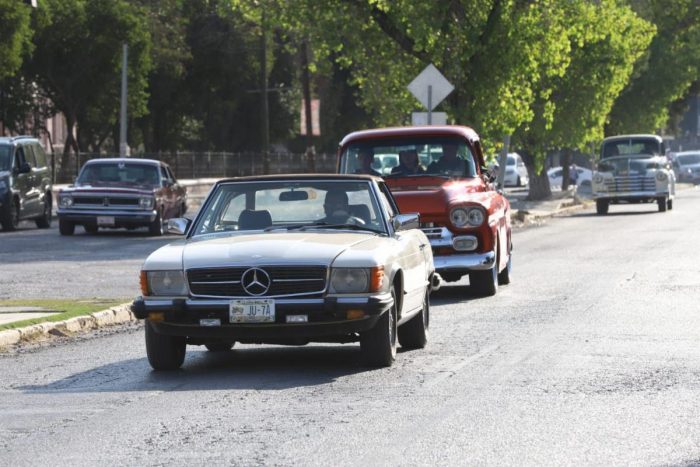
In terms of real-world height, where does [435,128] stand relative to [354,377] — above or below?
above

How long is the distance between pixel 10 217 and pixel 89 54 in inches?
1299

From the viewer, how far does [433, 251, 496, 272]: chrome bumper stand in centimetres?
1878

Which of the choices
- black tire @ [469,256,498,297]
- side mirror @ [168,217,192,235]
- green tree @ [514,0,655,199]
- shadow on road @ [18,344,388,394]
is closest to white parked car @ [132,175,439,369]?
shadow on road @ [18,344,388,394]

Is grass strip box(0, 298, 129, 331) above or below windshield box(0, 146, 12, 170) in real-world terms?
below

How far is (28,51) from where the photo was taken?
6309 cm

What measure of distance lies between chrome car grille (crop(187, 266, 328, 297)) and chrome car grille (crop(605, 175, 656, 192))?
37.6m

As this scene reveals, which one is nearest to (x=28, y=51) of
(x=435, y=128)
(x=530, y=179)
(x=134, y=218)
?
(x=530, y=179)

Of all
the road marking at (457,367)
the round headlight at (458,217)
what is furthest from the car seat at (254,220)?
the round headlight at (458,217)

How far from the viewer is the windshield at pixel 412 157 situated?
19.9 metres

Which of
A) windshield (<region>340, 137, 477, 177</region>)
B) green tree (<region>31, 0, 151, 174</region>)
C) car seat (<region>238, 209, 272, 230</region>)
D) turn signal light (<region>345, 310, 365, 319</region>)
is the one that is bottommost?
turn signal light (<region>345, 310, 365, 319</region>)

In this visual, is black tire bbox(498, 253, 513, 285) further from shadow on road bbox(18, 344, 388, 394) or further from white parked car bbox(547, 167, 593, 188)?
white parked car bbox(547, 167, 593, 188)

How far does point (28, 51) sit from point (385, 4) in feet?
86.4

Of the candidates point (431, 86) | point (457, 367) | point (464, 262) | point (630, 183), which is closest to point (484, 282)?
point (464, 262)

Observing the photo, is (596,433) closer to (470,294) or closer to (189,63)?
(470,294)
